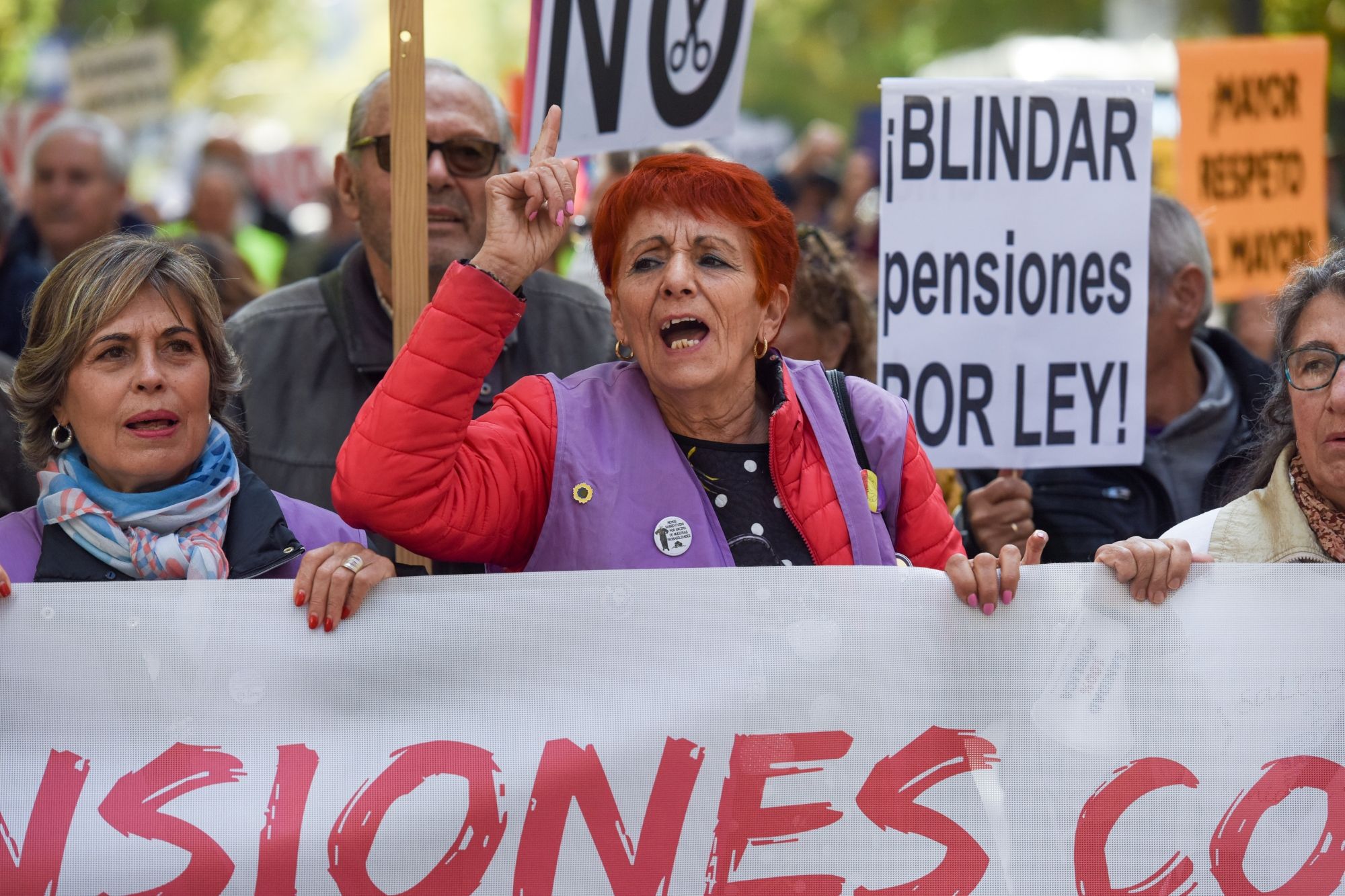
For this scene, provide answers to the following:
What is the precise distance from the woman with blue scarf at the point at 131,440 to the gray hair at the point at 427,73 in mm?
1206

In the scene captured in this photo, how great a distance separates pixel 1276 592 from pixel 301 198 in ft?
56.4

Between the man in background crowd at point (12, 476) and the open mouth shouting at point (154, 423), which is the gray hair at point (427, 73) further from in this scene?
the open mouth shouting at point (154, 423)

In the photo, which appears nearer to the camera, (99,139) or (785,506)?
(785,506)

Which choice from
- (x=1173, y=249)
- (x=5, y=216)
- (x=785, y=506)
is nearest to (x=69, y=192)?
(x=5, y=216)

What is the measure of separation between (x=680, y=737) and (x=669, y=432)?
550 mm

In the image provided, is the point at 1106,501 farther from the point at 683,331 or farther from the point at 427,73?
the point at 427,73

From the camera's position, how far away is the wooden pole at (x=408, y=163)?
312cm

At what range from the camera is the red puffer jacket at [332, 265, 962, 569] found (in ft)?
8.41

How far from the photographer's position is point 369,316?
4.00 m

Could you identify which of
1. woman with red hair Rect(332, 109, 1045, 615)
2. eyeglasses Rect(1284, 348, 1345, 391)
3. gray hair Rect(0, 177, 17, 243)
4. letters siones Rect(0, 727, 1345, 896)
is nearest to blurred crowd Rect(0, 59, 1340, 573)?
eyeglasses Rect(1284, 348, 1345, 391)

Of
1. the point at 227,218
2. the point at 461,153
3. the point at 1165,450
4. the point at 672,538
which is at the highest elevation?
the point at 227,218

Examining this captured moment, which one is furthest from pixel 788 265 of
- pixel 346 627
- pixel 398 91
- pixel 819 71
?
pixel 819 71

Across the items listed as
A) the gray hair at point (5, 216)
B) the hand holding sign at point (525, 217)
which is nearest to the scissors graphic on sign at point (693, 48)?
the hand holding sign at point (525, 217)

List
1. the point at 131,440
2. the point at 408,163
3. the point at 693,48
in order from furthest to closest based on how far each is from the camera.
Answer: the point at 693,48, the point at 408,163, the point at 131,440
